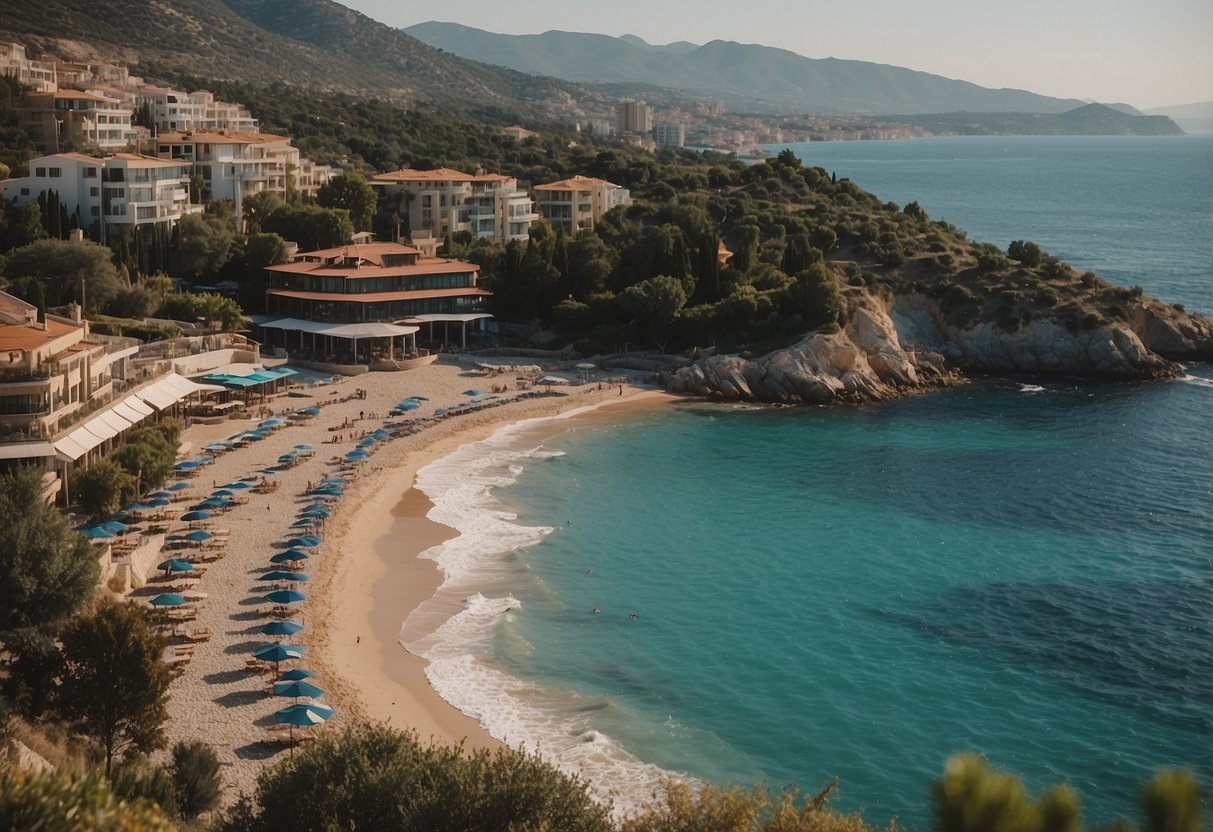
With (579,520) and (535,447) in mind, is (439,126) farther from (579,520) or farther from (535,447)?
(579,520)

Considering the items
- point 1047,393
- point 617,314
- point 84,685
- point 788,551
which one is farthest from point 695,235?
point 84,685

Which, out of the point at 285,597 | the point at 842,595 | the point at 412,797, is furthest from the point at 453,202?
the point at 412,797

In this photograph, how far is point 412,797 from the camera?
14547mm

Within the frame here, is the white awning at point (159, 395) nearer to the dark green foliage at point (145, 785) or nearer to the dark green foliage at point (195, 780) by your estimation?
the dark green foliage at point (195, 780)

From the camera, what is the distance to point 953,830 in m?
7.01

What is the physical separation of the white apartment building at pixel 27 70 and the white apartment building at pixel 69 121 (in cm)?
580

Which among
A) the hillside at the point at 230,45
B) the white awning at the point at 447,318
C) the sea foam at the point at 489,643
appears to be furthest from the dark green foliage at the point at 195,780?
the hillside at the point at 230,45

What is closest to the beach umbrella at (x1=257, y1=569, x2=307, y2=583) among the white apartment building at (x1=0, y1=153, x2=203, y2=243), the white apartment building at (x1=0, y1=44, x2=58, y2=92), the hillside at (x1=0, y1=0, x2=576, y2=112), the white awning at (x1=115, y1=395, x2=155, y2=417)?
the white awning at (x1=115, y1=395, x2=155, y2=417)

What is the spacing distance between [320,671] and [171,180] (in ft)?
131

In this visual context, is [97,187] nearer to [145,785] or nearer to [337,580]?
[337,580]

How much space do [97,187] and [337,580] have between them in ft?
109

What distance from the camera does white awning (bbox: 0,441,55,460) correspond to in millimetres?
30344

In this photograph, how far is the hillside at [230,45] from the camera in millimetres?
110750

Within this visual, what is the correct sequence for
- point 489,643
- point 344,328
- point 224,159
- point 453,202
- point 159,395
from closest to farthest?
point 489,643, point 159,395, point 344,328, point 224,159, point 453,202
